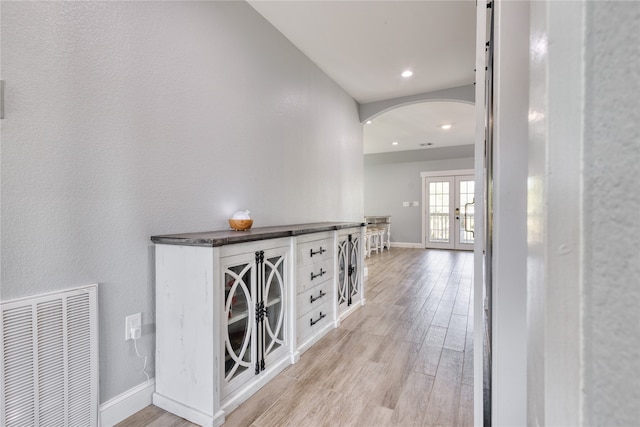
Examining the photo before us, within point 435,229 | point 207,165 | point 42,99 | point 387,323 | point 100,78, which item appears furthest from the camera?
point 435,229

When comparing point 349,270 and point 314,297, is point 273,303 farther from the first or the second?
point 349,270

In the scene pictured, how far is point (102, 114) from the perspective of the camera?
1.49m

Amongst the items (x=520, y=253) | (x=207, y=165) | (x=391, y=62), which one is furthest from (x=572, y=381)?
(x=391, y=62)

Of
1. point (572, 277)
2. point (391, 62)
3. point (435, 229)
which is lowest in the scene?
point (435, 229)

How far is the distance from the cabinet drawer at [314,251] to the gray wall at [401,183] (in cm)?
617

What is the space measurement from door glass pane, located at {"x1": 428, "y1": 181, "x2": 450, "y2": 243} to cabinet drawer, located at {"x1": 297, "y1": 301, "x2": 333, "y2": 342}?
6332 millimetres

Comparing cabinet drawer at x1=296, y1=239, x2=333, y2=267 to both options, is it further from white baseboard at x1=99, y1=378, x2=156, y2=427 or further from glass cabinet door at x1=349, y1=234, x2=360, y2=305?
white baseboard at x1=99, y1=378, x2=156, y2=427

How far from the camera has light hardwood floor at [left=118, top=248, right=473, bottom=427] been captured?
5.16 feet

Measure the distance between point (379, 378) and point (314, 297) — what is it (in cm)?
77

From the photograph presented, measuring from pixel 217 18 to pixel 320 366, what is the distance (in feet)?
8.30

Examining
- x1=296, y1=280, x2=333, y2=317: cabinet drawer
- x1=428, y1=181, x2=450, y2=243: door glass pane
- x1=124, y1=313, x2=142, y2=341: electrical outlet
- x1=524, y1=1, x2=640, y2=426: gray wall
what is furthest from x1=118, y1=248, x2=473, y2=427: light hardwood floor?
x1=428, y1=181, x2=450, y2=243: door glass pane

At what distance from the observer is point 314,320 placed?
2.46 meters

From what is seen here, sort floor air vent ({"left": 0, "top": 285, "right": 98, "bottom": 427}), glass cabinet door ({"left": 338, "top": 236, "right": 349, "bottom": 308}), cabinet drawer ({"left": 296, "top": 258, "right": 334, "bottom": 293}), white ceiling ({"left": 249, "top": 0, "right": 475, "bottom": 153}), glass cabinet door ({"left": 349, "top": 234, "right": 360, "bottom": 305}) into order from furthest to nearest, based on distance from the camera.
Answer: glass cabinet door ({"left": 349, "top": 234, "right": 360, "bottom": 305}) → glass cabinet door ({"left": 338, "top": 236, "right": 349, "bottom": 308}) → white ceiling ({"left": 249, "top": 0, "right": 475, "bottom": 153}) → cabinet drawer ({"left": 296, "top": 258, "right": 334, "bottom": 293}) → floor air vent ({"left": 0, "top": 285, "right": 98, "bottom": 427})

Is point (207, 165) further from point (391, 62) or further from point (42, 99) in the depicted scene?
point (391, 62)
